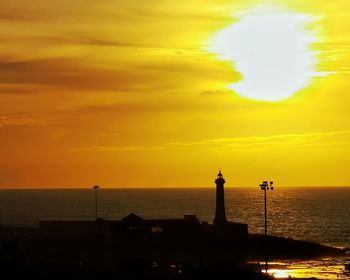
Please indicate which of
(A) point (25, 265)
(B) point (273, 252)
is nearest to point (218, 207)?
(B) point (273, 252)

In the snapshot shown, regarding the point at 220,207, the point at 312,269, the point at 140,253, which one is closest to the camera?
the point at 312,269

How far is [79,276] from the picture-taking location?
202ft

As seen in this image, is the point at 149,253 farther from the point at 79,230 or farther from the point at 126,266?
the point at 126,266

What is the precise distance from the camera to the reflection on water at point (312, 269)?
84938 mm

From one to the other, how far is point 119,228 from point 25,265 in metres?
31.8

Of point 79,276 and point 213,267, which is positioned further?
point 213,267

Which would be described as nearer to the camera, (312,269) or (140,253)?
(312,269)

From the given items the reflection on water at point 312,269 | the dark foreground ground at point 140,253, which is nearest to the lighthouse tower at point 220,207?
the dark foreground ground at point 140,253

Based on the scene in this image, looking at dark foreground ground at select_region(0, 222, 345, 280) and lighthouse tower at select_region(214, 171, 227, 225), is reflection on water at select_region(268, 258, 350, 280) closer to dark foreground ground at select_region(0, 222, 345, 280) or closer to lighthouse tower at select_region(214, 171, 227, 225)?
dark foreground ground at select_region(0, 222, 345, 280)

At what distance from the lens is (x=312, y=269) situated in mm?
93000

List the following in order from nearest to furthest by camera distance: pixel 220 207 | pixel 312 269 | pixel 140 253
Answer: pixel 312 269
pixel 140 253
pixel 220 207

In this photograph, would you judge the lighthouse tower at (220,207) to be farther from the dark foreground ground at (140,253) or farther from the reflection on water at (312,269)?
the reflection on water at (312,269)

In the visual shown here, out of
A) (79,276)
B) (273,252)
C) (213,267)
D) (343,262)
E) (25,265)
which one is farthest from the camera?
(273,252)

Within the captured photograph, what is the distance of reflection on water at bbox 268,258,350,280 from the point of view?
84.9 meters
